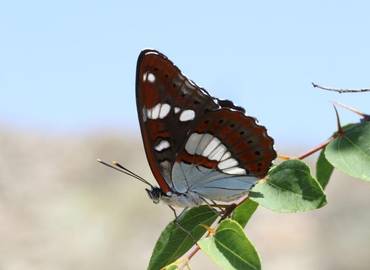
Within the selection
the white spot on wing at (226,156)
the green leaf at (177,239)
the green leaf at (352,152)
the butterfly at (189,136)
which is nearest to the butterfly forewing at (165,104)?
the butterfly at (189,136)

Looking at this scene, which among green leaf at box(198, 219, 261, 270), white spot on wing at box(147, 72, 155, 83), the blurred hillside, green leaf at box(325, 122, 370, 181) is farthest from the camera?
the blurred hillside

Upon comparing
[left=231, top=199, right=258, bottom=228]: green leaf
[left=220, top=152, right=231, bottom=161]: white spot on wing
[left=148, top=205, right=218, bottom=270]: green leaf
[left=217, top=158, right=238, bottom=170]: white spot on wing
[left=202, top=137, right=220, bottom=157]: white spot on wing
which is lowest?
[left=231, top=199, right=258, bottom=228]: green leaf

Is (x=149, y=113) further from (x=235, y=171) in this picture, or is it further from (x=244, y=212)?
(x=244, y=212)

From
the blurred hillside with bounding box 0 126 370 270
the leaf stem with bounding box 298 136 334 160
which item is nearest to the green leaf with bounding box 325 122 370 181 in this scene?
the leaf stem with bounding box 298 136 334 160

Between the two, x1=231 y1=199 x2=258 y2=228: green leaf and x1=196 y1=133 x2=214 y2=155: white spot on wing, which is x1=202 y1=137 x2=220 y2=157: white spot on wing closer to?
x1=196 y1=133 x2=214 y2=155: white spot on wing

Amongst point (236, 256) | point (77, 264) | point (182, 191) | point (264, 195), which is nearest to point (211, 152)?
point (182, 191)

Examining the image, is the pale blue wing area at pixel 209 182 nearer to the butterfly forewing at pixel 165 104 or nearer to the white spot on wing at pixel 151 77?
the butterfly forewing at pixel 165 104

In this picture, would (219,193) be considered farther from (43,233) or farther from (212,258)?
(43,233)

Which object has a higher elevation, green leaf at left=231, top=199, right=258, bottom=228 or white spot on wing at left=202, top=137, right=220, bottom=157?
white spot on wing at left=202, top=137, right=220, bottom=157
